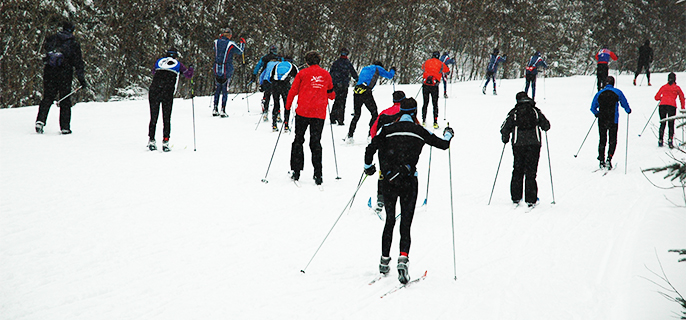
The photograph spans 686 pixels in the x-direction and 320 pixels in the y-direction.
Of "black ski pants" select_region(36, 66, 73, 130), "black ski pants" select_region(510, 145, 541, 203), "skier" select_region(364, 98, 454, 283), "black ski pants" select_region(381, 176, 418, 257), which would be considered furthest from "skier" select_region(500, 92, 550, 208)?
"black ski pants" select_region(36, 66, 73, 130)

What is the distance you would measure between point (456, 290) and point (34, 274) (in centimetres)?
370

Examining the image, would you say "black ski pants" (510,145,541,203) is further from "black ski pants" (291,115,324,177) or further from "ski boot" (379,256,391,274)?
"ski boot" (379,256,391,274)

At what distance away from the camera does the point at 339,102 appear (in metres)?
12.2

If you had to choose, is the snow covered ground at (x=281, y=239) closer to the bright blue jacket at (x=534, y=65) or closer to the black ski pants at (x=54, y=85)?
the black ski pants at (x=54, y=85)

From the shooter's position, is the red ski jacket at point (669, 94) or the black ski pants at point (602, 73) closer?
the red ski jacket at point (669, 94)

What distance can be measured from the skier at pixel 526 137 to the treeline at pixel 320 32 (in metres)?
14.1

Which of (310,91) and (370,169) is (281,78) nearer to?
(310,91)

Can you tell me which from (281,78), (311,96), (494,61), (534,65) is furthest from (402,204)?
(494,61)

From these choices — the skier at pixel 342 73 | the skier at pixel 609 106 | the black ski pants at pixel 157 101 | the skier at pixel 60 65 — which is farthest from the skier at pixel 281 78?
the skier at pixel 609 106

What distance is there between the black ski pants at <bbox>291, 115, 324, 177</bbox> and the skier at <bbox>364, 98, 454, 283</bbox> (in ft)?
9.61

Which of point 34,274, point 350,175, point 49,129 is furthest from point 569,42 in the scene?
point 34,274

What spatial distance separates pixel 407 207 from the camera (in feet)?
14.5

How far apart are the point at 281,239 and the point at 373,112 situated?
19.9ft

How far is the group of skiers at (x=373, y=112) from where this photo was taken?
4406 mm
